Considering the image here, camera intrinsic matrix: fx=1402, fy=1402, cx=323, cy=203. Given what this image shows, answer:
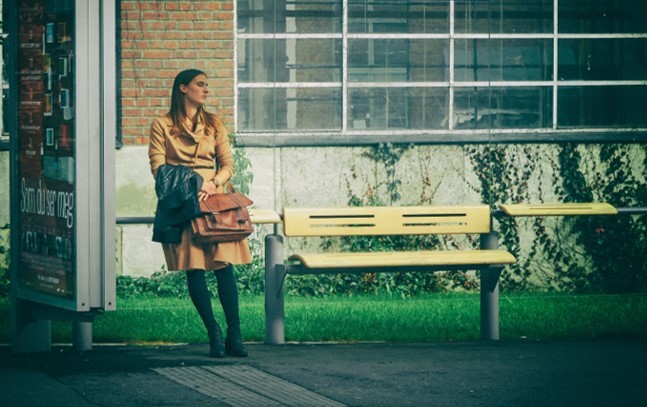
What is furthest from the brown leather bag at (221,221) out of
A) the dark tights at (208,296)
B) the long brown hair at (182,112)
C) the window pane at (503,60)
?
the window pane at (503,60)

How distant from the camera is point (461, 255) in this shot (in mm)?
8688

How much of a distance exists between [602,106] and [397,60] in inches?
70.8

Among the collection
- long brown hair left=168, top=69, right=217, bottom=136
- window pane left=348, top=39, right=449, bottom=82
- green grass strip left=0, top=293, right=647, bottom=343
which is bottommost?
green grass strip left=0, top=293, right=647, bottom=343

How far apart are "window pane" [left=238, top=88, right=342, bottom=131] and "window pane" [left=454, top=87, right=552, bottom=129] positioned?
3.37 ft

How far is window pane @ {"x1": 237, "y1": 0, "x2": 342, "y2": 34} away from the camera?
11.2 meters

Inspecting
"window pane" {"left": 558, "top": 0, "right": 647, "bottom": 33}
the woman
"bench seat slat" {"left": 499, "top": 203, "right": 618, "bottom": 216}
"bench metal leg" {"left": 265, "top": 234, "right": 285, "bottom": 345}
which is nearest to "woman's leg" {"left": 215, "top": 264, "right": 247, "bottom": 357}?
the woman

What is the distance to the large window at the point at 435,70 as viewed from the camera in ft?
36.9

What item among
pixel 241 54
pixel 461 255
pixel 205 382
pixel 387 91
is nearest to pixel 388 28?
pixel 387 91

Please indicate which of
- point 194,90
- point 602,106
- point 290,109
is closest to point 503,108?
point 602,106

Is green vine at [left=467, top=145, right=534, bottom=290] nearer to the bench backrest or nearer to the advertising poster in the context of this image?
the bench backrest

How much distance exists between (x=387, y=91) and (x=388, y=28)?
0.52 metres

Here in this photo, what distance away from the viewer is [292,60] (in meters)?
11.3

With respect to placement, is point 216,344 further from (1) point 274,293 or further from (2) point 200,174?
(2) point 200,174

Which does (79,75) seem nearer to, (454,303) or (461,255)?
(461,255)
